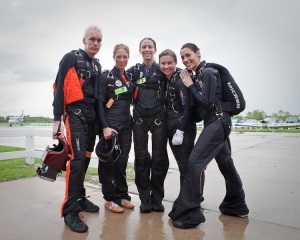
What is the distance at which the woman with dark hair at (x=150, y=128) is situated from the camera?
146 inches

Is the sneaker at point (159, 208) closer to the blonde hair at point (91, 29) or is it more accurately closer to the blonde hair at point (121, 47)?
the blonde hair at point (121, 47)

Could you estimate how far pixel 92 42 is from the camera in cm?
351

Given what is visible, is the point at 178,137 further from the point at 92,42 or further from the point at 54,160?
the point at 92,42

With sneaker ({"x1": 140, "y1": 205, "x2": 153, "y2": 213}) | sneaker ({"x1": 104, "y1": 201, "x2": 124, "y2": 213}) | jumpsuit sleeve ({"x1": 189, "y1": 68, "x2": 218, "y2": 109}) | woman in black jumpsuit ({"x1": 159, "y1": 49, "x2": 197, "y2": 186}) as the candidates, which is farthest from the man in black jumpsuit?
jumpsuit sleeve ({"x1": 189, "y1": 68, "x2": 218, "y2": 109})

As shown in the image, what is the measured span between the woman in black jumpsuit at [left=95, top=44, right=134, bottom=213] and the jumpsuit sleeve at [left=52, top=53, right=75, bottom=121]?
0.51 meters

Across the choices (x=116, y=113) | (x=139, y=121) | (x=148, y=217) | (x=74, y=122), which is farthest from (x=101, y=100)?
(x=148, y=217)

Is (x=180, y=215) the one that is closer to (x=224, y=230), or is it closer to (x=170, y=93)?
(x=224, y=230)

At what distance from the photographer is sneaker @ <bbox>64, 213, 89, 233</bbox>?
2982mm

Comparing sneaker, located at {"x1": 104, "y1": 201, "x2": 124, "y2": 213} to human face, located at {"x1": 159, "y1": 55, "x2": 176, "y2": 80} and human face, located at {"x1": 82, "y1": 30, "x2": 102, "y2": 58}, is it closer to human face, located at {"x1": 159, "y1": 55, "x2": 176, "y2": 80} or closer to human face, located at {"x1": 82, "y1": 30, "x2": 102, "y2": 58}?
human face, located at {"x1": 159, "y1": 55, "x2": 176, "y2": 80}

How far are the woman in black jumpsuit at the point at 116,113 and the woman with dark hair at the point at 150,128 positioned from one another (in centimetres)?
14

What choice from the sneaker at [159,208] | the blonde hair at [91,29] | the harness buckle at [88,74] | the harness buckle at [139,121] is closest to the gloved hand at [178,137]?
the harness buckle at [139,121]

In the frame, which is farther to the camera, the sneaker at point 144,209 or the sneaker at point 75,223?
the sneaker at point 144,209

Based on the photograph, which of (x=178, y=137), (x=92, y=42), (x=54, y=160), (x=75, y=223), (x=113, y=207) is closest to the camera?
(x=75, y=223)

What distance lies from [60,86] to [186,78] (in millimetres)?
1573
